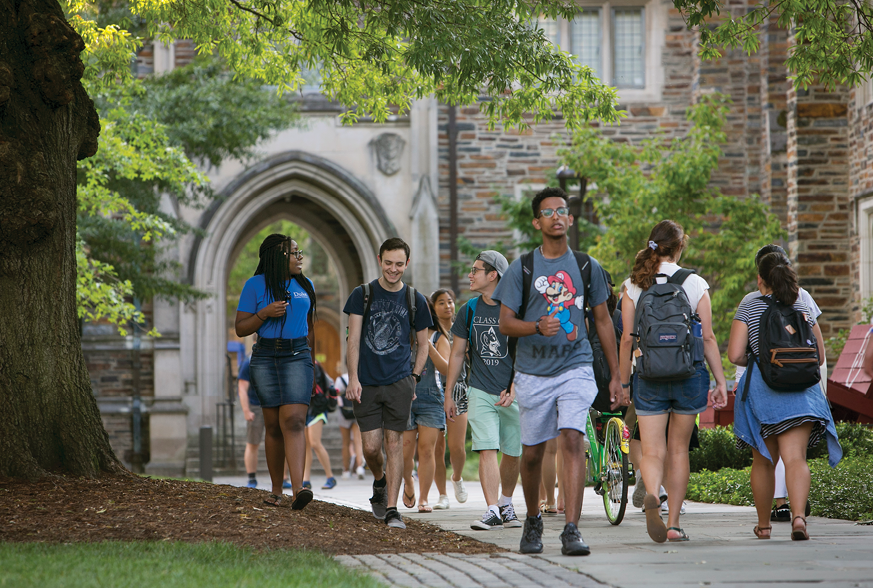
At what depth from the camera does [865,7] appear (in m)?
7.35

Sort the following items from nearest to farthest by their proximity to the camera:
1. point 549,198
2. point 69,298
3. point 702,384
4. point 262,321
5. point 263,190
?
1. point 549,198
2. point 702,384
3. point 262,321
4. point 69,298
5. point 263,190

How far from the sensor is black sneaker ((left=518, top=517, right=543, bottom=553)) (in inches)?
195

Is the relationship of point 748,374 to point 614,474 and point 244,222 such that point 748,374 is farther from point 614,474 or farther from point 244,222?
point 244,222

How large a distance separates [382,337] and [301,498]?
1.11 metres

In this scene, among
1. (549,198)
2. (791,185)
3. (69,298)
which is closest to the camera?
(549,198)

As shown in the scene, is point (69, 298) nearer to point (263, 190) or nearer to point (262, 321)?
point (262, 321)

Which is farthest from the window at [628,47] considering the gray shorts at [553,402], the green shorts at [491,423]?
the gray shorts at [553,402]

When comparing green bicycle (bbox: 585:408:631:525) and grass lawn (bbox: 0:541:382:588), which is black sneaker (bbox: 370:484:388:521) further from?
grass lawn (bbox: 0:541:382:588)

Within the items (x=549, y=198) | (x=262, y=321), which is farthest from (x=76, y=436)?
(x=549, y=198)

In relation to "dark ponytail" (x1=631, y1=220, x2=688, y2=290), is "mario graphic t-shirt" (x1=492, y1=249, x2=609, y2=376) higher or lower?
lower

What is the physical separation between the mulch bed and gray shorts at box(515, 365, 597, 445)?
0.68 meters

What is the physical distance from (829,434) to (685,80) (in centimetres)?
1381

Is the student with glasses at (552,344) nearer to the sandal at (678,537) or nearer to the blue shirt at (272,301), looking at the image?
the sandal at (678,537)

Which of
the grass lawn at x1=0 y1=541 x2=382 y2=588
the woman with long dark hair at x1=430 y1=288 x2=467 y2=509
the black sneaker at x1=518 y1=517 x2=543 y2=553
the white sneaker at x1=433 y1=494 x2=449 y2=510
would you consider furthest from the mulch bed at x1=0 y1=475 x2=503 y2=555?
the white sneaker at x1=433 y1=494 x2=449 y2=510
